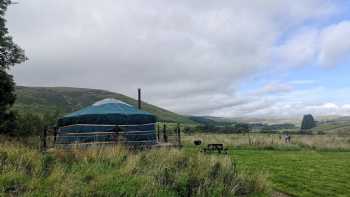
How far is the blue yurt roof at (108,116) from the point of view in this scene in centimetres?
1681

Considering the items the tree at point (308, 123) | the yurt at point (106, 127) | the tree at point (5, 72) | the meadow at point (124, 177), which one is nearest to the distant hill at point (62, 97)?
the tree at point (308, 123)

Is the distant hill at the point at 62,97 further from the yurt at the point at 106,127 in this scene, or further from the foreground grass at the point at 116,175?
the foreground grass at the point at 116,175

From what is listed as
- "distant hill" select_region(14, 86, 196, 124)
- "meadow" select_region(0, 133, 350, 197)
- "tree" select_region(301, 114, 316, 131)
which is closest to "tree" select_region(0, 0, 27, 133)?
"meadow" select_region(0, 133, 350, 197)

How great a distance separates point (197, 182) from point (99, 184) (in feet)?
6.34

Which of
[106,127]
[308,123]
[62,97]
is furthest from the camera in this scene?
[308,123]

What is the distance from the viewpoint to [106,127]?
1670cm

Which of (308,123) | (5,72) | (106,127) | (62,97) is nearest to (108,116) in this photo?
(106,127)

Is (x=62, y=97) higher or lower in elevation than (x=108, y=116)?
higher

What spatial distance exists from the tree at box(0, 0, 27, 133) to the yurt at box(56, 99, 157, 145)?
365 cm

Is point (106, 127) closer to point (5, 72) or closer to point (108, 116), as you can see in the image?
point (108, 116)

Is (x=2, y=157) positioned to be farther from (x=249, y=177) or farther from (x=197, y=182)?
(x=249, y=177)

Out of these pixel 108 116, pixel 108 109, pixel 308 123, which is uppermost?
pixel 108 109

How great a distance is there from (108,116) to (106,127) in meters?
0.59

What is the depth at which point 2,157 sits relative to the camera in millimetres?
6406
